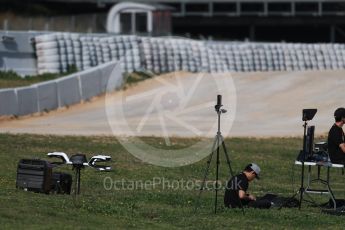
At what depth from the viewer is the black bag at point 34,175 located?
50.3ft

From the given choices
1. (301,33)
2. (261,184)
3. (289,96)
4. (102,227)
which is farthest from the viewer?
(301,33)

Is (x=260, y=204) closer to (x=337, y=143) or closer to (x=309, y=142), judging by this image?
(x=309, y=142)

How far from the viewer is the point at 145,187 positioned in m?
18.3

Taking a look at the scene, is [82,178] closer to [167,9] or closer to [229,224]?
[229,224]

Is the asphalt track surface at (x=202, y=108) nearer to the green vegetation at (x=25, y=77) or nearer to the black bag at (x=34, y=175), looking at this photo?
the green vegetation at (x=25, y=77)

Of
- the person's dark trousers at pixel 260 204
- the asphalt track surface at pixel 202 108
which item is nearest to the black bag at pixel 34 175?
the person's dark trousers at pixel 260 204

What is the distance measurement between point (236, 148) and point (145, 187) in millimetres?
7156

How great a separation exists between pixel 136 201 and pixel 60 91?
19.1 metres

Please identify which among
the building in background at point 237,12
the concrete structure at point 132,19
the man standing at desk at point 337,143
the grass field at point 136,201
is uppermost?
the building in background at point 237,12

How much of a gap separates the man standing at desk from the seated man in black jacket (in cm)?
123

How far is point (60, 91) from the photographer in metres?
34.7

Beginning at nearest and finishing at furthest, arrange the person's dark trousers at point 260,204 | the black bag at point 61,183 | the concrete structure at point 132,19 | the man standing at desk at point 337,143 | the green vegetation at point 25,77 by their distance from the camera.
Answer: the person's dark trousers at point 260,204 → the black bag at point 61,183 → the man standing at desk at point 337,143 → the green vegetation at point 25,77 → the concrete structure at point 132,19

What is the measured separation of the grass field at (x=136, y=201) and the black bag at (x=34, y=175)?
0.56ft

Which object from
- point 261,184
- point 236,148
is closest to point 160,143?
point 236,148
